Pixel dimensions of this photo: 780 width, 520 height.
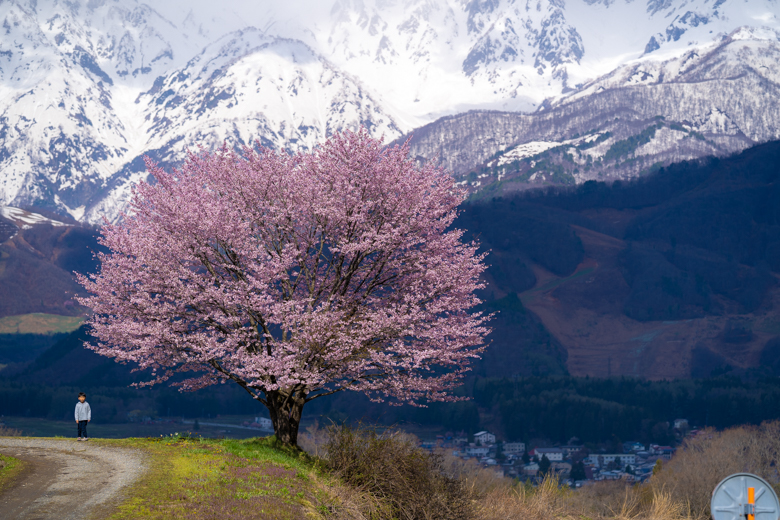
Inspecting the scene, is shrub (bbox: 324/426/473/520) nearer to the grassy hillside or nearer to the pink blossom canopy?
the grassy hillside

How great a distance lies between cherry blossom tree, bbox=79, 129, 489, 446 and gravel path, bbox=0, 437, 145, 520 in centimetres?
326

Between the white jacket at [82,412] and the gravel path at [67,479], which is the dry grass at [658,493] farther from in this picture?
the white jacket at [82,412]

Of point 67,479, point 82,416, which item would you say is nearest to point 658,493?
point 82,416

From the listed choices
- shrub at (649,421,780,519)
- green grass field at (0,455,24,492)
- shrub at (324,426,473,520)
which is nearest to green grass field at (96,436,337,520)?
Result: shrub at (324,426,473,520)

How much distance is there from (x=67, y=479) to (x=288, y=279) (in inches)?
388

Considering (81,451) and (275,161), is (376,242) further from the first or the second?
(81,451)

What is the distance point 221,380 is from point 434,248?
8768mm

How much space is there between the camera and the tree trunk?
87.7 ft

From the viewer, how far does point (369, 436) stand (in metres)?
23.4

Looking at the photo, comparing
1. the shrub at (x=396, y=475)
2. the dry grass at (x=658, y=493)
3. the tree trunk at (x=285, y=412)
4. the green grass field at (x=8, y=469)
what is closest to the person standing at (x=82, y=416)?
the green grass field at (x=8, y=469)

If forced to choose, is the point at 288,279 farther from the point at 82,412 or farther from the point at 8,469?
the point at 8,469

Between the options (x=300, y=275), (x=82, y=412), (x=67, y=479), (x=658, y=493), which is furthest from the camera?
(x=658, y=493)

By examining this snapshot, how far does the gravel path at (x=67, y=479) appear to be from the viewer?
55.5 ft

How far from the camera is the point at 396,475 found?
71.5ft
